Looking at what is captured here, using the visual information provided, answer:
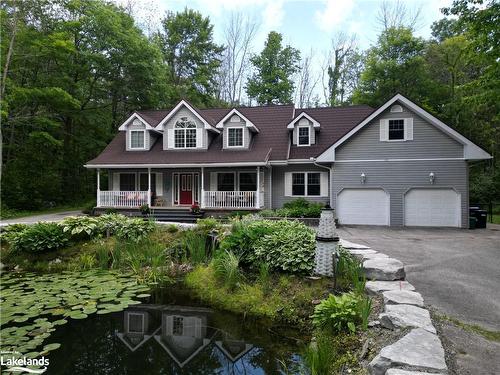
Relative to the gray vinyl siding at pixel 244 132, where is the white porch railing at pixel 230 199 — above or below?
below

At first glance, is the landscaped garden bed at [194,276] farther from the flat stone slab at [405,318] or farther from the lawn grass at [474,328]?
the lawn grass at [474,328]

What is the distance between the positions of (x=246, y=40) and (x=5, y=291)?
33486 millimetres

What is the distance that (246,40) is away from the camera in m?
35.4

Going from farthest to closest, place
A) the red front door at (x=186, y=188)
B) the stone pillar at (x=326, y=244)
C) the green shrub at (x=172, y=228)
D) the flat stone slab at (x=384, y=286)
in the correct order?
the red front door at (x=186, y=188)
the green shrub at (x=172, y=228)
the stone pillar at (x=326, y=244)
the flat stone slab at (x=384, y=286)

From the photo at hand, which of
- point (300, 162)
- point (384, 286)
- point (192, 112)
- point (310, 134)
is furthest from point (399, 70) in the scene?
point (384, 286)

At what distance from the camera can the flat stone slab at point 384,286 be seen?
511 centimetres

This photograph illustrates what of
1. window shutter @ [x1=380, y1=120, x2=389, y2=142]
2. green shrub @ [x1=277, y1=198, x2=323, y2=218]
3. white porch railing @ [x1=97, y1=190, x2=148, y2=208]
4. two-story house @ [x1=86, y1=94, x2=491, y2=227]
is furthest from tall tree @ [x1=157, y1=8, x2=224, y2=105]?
window shutter @ [x1=380, y1=120, x2=389, y2=142]

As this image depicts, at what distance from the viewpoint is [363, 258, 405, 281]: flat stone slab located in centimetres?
555

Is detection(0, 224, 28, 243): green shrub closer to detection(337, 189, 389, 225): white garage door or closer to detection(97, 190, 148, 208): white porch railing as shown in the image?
detection(97, 190, 148, 208): white porch railing

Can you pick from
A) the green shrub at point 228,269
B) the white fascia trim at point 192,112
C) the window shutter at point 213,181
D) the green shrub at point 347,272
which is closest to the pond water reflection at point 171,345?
the green shrub at point 228,269

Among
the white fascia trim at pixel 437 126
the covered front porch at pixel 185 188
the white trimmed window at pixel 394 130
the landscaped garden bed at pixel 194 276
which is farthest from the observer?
the covered front porch at pixel 185 188

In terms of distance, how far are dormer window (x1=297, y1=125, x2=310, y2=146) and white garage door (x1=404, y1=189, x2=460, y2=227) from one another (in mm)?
6405

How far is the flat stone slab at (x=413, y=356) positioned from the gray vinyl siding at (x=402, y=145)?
14.0m

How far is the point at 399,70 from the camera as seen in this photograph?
2633cm
